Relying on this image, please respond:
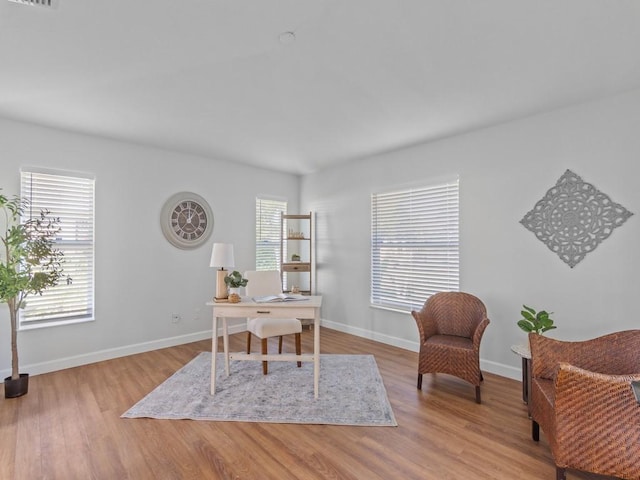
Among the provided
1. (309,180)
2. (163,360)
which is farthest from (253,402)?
(309,180)

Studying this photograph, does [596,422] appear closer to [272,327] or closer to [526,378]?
[526,378]

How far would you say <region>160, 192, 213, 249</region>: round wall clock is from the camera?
4336mm

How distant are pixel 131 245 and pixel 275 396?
266 cm

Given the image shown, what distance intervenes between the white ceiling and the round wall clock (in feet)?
3.53

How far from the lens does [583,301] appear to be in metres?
2.89

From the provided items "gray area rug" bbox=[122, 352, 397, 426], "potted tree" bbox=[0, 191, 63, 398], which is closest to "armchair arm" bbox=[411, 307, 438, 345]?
"gray area rug" bbox=[122, 352, 397, 426]

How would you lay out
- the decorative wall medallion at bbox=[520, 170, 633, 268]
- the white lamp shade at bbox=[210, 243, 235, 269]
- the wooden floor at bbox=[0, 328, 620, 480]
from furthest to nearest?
the white lamp shade at bbox=[210, 243, 235, 269]
the decorative wall medallion at bbox=[520, 170, 633, 268]
the wooden floor at bbox=[0, 328, 620, 480]

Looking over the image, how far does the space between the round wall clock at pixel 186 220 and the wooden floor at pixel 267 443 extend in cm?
199

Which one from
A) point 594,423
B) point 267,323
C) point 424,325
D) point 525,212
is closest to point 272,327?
point 267,323

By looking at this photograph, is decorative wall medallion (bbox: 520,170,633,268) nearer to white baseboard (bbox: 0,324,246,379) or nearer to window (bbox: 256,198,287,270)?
window (bbox: 256,198,287,270)

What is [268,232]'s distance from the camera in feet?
17.9

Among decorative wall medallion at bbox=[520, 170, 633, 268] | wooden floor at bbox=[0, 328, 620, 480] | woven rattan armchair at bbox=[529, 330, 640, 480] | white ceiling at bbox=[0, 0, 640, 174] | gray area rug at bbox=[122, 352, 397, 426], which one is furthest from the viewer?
decorative wall medallion at bbox=[520, 170, 633, 268]

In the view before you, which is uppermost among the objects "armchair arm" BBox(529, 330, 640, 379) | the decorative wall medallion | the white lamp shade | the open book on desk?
the decorative wall medallion

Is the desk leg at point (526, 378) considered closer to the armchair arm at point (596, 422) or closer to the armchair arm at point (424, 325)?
the armchair arm at point (424, 325)
